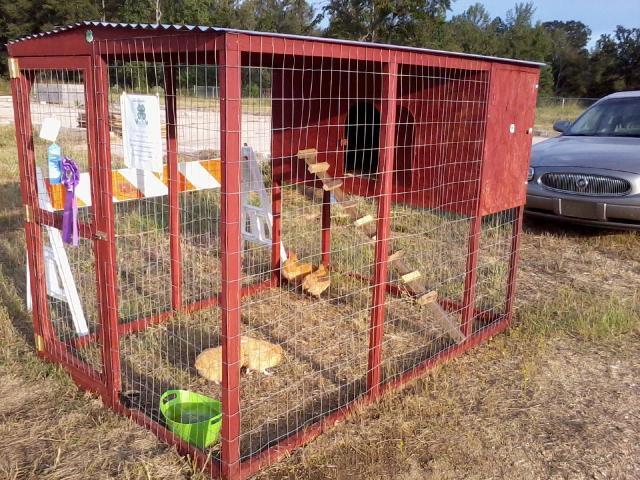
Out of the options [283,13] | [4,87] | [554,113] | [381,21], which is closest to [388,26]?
[381,21]

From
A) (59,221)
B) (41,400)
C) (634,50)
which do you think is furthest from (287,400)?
(634,50)

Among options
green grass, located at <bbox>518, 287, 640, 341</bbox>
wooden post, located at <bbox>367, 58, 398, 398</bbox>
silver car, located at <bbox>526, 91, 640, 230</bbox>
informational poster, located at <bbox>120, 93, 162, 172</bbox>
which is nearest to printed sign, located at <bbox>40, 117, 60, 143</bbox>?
informational poster, located at <bbox>120, 93, 162, 172</bbox>

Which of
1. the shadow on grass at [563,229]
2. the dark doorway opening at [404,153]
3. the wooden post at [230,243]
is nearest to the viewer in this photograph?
the wooden post at [230,243]

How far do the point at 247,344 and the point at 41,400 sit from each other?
1250 mm

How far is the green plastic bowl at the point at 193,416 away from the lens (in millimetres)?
3023

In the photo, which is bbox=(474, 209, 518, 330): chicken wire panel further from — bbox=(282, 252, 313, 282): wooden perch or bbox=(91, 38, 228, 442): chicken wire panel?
bbox=(91, 38, 228, 442): chicken wire panel

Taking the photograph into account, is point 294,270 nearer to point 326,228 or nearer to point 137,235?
point 326,228

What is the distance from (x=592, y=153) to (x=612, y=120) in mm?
1295

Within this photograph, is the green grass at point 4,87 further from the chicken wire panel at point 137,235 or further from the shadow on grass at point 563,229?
the shadow on grass at point 563,229

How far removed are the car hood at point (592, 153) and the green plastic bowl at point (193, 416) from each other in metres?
5.67

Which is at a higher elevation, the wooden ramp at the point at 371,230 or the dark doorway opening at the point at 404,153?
the dark doorway opening at the point at 404,153

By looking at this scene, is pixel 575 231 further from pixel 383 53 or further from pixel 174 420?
pixel 174 420

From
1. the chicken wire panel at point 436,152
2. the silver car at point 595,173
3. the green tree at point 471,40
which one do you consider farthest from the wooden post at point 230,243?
the green tree at point 471,40

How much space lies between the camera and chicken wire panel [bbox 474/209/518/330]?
4883 mm
